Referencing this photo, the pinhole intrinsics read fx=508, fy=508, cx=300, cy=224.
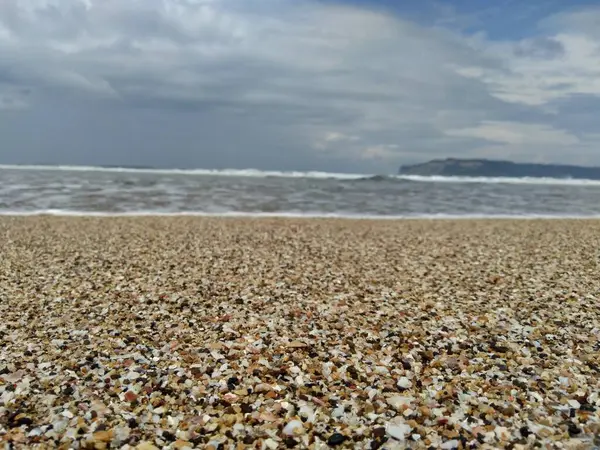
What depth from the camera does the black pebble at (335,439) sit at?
4.04 metres

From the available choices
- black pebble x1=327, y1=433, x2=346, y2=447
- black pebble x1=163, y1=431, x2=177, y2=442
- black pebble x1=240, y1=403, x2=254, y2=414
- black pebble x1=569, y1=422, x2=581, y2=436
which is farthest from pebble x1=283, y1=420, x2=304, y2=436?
black pebble x1=569, y1=422, x2=581, y2=436

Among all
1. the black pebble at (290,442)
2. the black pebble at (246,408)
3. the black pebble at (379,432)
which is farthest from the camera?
the black pebble at (246,408)

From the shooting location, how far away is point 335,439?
160 inches

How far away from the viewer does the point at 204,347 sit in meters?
5.88

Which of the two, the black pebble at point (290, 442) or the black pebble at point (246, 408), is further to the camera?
the black pebble at point (246, 408)

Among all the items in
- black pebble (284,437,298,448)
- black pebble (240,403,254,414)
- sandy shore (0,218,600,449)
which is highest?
→ sandy shore (0,218,600,449)

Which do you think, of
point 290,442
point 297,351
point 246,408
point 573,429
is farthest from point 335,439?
point 573,429

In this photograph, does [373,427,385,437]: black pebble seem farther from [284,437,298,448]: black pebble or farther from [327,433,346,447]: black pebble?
[284,437,298,448]: black pebble

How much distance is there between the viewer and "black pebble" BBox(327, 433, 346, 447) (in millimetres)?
4035

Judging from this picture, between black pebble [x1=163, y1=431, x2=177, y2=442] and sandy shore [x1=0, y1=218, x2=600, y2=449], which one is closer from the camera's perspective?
black pebble [x1=163, y1=431, x2=177, y2=442]

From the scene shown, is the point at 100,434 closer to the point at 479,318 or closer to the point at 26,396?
the point at 26,396

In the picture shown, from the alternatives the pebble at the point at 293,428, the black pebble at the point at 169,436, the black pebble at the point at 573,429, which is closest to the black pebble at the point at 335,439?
the pebble at the point at 293,428

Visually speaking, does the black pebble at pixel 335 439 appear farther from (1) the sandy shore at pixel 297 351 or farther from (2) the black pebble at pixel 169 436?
(2) the black pebble at pixel 169 436

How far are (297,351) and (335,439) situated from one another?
69.5 inches
